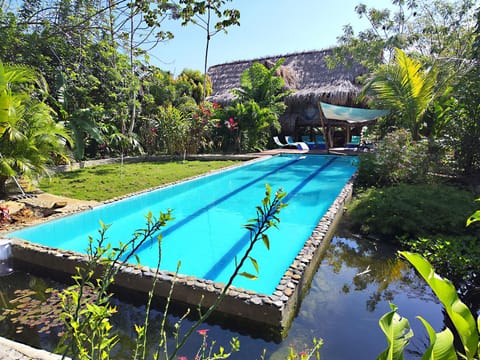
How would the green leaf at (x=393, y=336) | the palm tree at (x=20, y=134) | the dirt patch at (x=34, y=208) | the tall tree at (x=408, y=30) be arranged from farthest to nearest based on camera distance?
the tall tree at (x=408, y=30) < the palm tree at (x=20, y=134) < the dirt patch at (x=34, y=208) < the green leaf at (x=393, y=336)

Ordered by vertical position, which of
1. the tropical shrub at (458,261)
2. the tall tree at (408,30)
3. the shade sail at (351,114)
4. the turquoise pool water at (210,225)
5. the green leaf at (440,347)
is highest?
the tall tree at (408,30)

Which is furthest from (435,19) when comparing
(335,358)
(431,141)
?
(335,358)

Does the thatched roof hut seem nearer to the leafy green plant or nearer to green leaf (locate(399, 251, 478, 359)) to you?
green leaf (locate(399, 251, 478, 359))

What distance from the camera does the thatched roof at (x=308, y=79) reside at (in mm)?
17453

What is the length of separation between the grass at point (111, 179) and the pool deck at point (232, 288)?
2901mm

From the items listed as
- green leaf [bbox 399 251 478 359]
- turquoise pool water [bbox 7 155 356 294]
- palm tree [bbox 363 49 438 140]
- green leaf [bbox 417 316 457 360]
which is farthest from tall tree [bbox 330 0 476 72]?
green leaf [bbox 417 316 457 360]

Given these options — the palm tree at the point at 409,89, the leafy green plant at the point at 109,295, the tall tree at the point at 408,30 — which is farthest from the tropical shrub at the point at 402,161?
the tall tree at the point at 408,30

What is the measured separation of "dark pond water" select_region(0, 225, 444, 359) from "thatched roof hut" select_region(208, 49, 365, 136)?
572 inches

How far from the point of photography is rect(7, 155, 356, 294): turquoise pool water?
431 centimetres

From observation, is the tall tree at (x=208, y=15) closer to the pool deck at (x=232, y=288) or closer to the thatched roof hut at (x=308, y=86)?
the thatched roof hut at (x=308, y=86)

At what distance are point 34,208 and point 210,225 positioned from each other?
3.35m

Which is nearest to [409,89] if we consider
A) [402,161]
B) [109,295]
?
[402,161]

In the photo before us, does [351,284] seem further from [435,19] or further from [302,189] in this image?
[435,19]

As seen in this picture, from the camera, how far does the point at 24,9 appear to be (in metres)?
10.1
